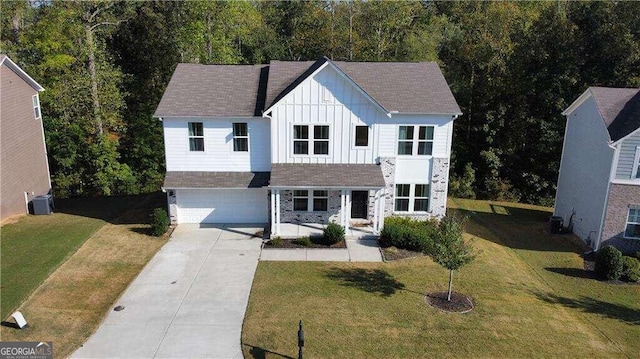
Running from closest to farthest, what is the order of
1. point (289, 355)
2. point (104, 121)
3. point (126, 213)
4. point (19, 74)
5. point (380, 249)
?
point (289, 355)
point (380, 249)
point (19, 74)
point (126, 213)
point (104, 121)

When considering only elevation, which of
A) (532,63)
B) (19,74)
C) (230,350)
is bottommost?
(230,350)

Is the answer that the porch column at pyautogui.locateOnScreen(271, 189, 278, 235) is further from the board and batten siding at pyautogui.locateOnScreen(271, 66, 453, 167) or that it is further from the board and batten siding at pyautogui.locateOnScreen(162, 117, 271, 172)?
the board and batten siding at pyautogui.locateOnScreen(162, 117, 271, 172)

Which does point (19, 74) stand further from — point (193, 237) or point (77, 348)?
point (77, 348)

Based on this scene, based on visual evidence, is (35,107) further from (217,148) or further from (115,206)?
(217,148)

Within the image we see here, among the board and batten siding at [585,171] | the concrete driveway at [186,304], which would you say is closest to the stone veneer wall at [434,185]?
the concrete driveway at [186,304]

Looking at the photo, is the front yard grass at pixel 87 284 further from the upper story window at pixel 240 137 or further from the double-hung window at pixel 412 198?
the double-hung window at pixel 412 198

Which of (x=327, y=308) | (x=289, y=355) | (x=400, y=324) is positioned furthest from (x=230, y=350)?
(x=400, y=324)

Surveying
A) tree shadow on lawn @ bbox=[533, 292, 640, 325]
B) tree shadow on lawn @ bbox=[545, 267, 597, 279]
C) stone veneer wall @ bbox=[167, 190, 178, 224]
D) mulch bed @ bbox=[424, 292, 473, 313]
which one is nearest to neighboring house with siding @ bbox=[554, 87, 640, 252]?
tree shadow on lawn @ bbox=[545, 267, 597, 279]
